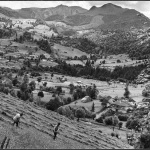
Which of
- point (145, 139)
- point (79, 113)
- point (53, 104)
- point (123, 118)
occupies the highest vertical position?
point (145, 139)

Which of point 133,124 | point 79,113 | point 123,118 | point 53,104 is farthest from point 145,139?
point 53,104

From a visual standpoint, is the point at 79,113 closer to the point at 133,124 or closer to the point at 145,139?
the point at 133,124

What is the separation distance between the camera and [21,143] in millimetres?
42844

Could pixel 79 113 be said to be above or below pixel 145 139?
below

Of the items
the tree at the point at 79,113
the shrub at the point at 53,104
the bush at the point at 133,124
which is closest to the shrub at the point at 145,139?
the bush at the point at 133,124

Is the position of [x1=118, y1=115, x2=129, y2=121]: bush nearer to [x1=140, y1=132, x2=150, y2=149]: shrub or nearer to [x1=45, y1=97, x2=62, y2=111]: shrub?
[x1=45, y1=97, x2=62, y2=111]: shrub

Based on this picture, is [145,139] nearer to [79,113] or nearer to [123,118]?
[79,113]

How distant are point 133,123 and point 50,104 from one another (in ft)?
202

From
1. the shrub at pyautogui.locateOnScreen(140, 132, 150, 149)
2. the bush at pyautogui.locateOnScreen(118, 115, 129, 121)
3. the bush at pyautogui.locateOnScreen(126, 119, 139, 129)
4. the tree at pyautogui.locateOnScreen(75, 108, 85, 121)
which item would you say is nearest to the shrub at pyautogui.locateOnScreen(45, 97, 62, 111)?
the tree at pyautogui.locateOnScreen(75, 108, 85, 121)

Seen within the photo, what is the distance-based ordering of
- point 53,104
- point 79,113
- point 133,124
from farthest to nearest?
point 53,104 < point 79,113 < point 133,124

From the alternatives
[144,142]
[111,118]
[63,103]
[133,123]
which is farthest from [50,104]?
[144,142]

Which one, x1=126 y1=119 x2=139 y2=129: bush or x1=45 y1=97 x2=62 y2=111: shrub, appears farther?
x1=45 y1=97 x2=62 y2=111: shrub

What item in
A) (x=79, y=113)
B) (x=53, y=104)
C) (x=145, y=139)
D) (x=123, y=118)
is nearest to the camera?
(x=145, y=139)

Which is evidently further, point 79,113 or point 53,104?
point 53,104
